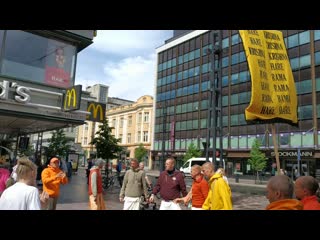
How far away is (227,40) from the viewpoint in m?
52.1

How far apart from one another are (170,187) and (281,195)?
417 centimetres

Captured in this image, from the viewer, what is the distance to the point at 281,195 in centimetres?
291

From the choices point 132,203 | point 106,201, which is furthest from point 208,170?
point 106,201

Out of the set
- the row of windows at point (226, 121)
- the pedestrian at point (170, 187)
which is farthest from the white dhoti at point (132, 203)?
the row of windows at point (226, 121)

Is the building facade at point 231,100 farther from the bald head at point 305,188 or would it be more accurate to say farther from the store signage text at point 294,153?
the bald head at point 305,188

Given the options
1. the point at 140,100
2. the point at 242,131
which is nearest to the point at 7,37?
the point at 242,131

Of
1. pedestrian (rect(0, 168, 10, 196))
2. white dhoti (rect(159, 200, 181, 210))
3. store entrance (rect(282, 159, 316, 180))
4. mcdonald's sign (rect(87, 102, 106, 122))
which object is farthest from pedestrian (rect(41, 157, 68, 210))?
store entrance (rect(282, 159, 316, 180))

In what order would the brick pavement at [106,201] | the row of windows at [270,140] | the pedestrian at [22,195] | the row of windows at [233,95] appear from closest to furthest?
the pedestrian at [22,195], the brick pavement at [106,201], the row of windows at [270,140], the row of windows at [233,95]

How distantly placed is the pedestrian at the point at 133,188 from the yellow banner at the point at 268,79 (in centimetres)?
283

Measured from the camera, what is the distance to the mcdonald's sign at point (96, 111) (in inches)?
564
